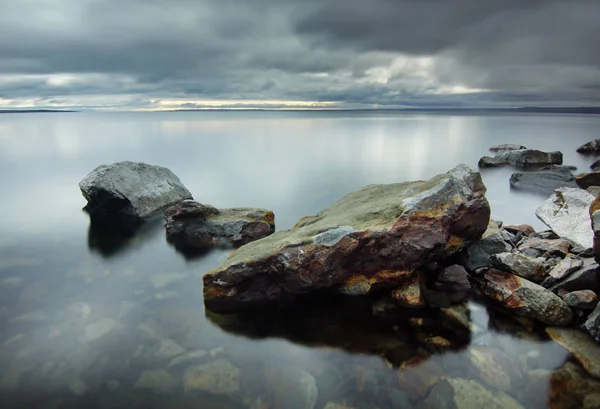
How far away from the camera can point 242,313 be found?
10.4 m

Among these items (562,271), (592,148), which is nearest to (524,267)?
(562,271)

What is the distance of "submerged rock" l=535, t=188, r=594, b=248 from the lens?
1356 cm

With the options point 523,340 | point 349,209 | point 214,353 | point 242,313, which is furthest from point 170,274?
point 523,340

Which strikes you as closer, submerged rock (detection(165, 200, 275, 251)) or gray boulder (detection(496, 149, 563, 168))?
submerged rock (detection(165, 200, 275, 251))

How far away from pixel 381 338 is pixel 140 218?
532 inches

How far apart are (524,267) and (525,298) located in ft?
3.55

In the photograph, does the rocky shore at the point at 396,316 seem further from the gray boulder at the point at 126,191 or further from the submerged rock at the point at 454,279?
the gray boulder at the point at 126,191

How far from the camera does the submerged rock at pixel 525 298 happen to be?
947 cm

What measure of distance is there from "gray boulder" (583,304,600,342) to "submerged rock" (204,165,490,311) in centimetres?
351

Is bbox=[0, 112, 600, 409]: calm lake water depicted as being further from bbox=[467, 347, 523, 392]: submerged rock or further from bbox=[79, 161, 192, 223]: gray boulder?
bbox=[79, 161, 192, 223]: gray boulder

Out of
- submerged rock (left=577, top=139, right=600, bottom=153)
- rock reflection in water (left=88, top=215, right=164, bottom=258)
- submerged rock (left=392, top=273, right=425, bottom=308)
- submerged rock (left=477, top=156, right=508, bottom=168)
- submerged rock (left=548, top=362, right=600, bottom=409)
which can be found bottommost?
submerged rock (left=577, top=139, right=600, bottom=153)

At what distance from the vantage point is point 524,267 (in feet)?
35.1

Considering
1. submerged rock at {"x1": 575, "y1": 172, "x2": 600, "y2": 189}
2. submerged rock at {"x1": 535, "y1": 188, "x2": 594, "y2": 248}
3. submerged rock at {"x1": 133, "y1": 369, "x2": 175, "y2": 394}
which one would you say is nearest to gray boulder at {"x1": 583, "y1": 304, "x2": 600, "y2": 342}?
submerged rock at {"x1": 535, "y1": 188, "x2": 594, "y2": 248}

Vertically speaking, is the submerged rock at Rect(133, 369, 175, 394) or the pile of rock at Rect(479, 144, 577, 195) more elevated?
the submerged rock at Rect(133, 369, 175, 394)
